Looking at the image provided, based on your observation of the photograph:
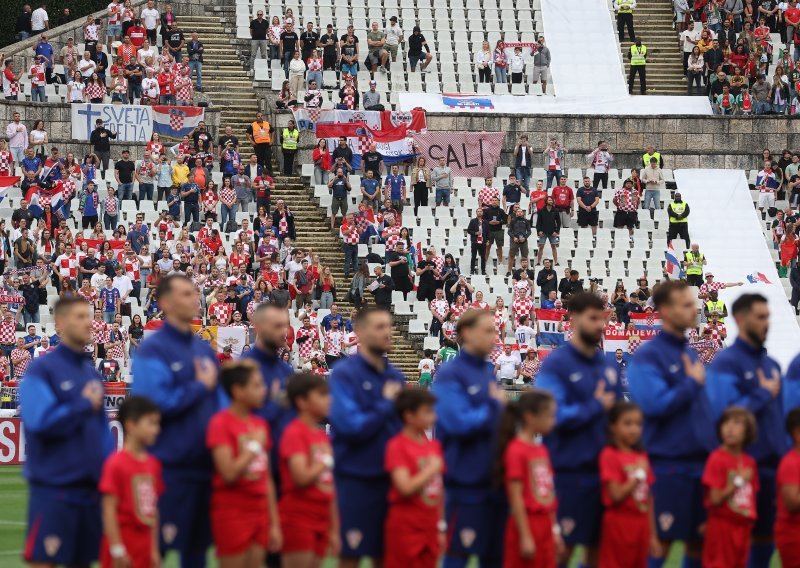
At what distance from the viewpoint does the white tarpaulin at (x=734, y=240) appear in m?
34.9

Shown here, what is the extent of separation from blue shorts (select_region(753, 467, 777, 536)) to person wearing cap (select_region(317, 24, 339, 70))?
3016 centimetres

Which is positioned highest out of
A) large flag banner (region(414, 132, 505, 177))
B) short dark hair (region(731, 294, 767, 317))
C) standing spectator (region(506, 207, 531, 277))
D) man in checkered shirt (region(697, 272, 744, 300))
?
large flag banner (region(414, 132, 505, 177))

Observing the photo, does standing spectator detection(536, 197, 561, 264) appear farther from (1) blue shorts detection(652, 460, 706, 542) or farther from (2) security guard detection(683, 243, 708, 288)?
(1) blue shorts detection(652, 460, 706, 542)

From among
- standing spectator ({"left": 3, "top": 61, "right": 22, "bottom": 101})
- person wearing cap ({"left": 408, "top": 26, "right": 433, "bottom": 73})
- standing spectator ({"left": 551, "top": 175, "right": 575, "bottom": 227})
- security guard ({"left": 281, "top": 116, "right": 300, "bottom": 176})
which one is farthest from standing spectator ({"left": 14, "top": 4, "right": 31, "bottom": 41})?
standing spectator ({"left": 551, "top": 175, "right": 575, "bottom": 227})

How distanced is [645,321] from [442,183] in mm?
7437

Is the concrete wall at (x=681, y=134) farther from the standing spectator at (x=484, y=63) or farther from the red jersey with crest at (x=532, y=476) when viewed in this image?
the red jersey with crest at (x=532, y=476)

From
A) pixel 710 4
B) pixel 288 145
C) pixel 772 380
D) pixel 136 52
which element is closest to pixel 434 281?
pixel 288 145

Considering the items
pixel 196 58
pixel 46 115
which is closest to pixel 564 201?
pixel 196 58

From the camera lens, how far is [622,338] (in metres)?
31.0

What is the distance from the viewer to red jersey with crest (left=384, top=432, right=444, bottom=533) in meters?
10.8

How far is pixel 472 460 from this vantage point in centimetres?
1110

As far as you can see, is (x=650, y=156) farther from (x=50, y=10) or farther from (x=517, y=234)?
(x=50, y=10)

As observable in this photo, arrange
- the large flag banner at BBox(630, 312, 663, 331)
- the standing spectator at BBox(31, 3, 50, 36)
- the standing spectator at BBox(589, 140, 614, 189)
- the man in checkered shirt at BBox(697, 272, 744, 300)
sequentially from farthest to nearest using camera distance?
the standing spectator at BBox(31, 3, 50, 36), the standing spectator at BBox(589, 140, 614, 189), the man in checkered shirt at BBox(697, 272, 744, 300), the large flag banner at BBox(630, 312, 663, 331)

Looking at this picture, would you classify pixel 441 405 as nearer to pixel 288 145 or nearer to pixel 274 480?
pixel 274 480
